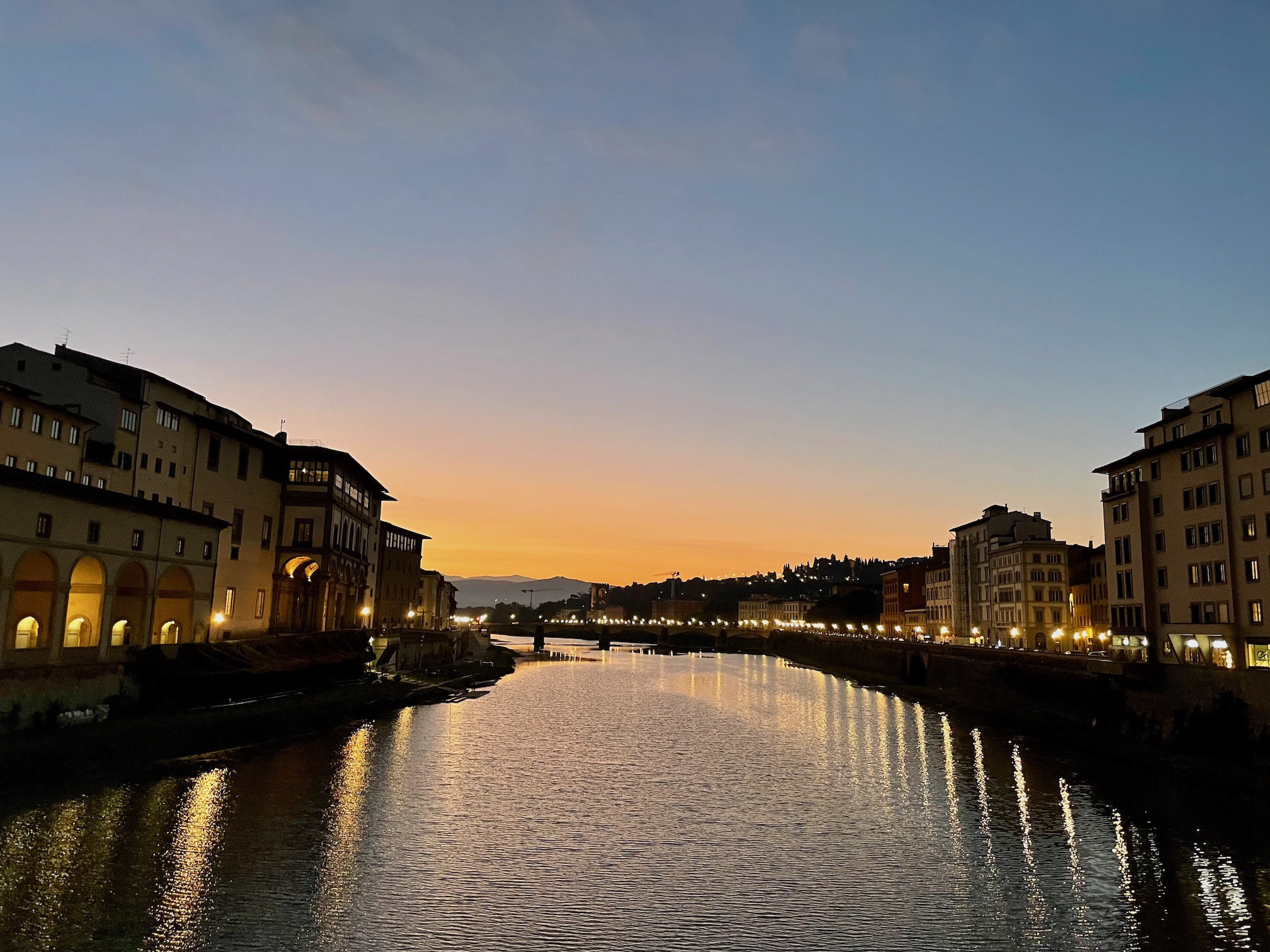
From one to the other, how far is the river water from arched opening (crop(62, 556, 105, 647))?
574 inches

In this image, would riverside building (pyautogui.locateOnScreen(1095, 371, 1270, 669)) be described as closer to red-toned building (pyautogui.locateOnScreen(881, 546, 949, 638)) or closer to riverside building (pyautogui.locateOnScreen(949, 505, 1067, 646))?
riverside building (pyautogui.locateOnScreen(949, 505, 1067, 646))

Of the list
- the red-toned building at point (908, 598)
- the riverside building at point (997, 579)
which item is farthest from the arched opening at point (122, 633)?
the red-toned building at point (908, 598)

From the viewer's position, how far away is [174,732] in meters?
44.1

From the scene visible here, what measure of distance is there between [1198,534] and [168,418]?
236 ft

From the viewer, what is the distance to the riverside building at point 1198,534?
185ft

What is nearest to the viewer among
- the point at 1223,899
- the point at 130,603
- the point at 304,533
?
the point at 1223,899

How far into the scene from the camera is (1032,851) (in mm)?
Answer: 30531

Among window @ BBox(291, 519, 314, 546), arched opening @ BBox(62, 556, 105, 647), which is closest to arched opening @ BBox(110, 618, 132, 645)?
arched opening @ BBox(62, 556, 105, 647)

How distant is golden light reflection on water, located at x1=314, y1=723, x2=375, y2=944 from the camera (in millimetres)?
22984

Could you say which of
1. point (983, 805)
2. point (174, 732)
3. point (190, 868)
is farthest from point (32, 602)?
point (983, 805)

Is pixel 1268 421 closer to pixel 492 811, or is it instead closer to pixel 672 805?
pixel 672 805

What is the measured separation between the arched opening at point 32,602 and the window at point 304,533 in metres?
28.9

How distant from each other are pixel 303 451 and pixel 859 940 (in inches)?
2754

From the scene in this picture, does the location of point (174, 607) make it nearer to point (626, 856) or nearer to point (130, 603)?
point (130, 603)
